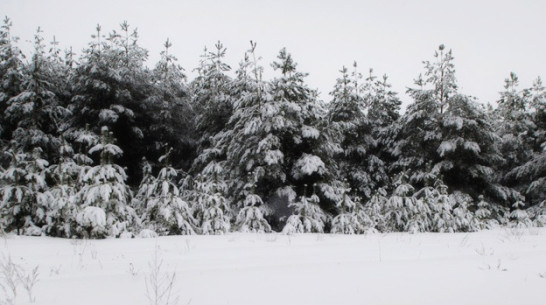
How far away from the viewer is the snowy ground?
3.04m

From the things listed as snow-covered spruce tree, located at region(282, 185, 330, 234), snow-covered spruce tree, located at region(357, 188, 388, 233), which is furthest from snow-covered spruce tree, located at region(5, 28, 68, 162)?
snow-covered spruce tree, located at region(357, 188, 388, 233)

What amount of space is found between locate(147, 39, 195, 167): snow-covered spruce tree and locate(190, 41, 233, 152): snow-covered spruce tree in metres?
0.98

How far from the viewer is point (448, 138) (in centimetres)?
2084

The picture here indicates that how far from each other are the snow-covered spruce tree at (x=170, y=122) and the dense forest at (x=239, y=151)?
0.09 meters

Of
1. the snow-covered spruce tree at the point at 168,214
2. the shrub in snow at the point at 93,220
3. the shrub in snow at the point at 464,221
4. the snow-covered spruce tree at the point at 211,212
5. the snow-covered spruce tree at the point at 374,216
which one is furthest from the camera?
the shrub in snow at the point at 464,221

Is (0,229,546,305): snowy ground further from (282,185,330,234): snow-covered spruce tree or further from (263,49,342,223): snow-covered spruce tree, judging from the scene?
(263,49,342,223): snow-covered spruce tree

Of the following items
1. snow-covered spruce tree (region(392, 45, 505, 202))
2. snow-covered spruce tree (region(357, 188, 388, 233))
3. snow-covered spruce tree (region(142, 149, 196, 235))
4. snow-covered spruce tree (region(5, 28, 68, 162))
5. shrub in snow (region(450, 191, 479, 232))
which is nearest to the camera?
snow-covered spruce tree (region(142, 149, 196, 235))

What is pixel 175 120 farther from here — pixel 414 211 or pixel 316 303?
pixel 316 303

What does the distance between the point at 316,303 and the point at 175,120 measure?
757 inches

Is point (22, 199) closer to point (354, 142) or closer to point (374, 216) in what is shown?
point (374, 216)

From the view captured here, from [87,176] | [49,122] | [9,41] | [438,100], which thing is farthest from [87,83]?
[438,100]

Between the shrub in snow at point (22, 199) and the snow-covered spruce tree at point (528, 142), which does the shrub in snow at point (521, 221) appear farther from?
the shrub in snow at point (22, 199)

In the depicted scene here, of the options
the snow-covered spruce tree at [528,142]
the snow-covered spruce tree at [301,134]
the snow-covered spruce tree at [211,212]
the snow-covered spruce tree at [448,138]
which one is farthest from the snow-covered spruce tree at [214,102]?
the snow-covered spruce tree at [528,142]

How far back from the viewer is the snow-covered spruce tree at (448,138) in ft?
65.7
